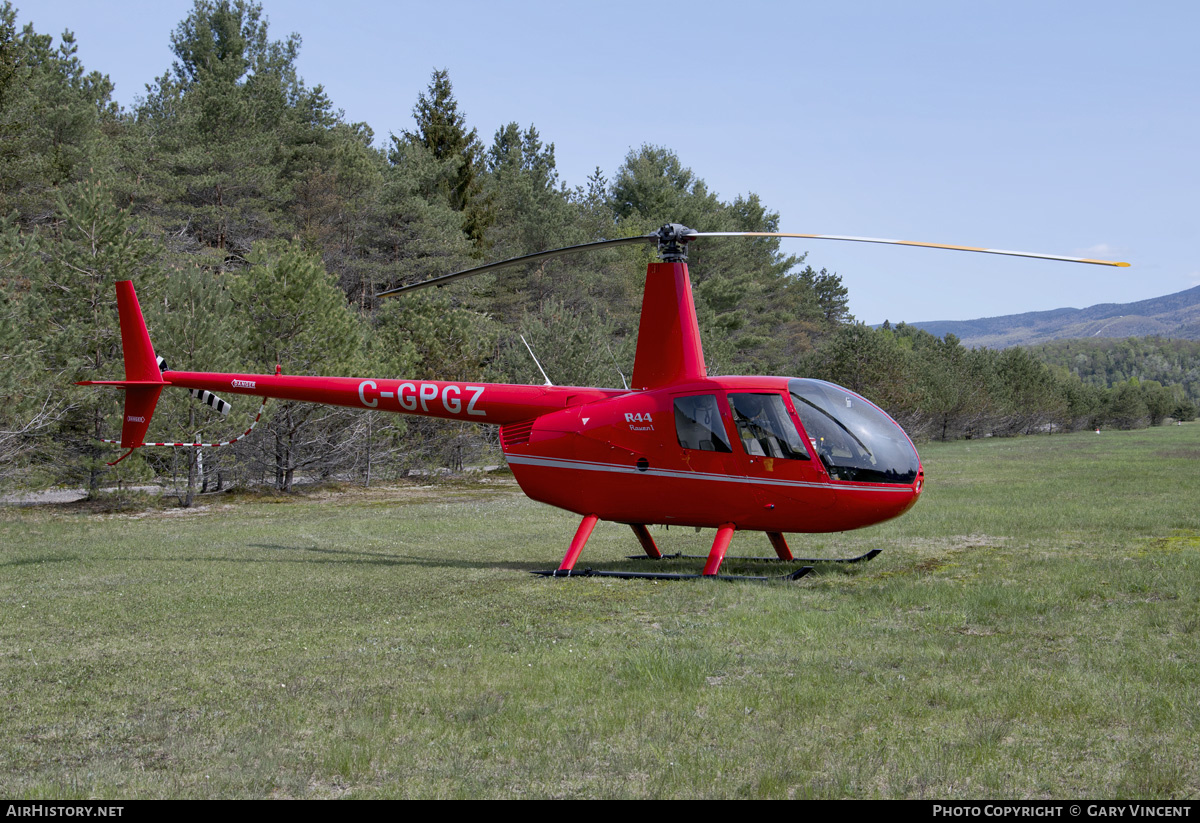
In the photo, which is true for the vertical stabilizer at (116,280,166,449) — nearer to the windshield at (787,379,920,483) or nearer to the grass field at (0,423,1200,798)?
the grass field at (0,423,1200,798)

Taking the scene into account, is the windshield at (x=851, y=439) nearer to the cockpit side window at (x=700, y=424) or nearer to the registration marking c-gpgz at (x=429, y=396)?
the cockpit side window at (x=700, y=424)

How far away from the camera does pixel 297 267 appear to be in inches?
1011

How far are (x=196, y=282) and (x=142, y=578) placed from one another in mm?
13627

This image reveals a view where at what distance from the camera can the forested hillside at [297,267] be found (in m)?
22.5

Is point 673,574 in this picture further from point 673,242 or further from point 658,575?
point 673,242

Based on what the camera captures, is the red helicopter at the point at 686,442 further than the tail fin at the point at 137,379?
No

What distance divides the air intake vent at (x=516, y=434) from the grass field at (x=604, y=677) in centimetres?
164

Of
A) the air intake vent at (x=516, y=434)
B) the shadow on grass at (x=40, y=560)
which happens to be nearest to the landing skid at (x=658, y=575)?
the air intake vent at (x=516, y=434)

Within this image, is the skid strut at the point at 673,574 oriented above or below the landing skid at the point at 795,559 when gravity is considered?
above

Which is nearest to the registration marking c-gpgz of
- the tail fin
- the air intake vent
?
the air intake vent

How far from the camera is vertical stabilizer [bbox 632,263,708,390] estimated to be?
10.9m

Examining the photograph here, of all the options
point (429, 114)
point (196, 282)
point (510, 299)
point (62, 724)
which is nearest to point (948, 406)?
point (510, 299)

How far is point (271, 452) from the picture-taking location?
2792 centimetres

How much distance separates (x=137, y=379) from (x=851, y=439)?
390 inches
